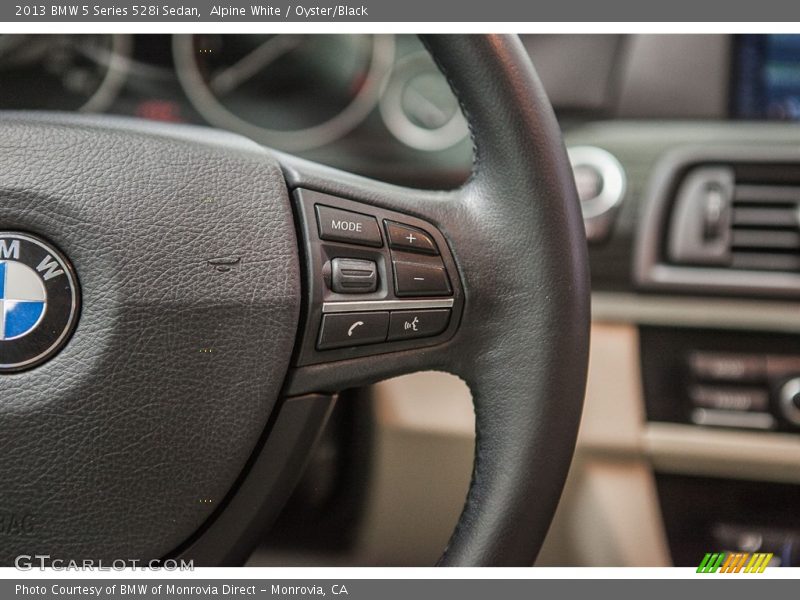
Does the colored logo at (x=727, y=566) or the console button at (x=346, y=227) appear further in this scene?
the colored logo at (x=727, y=566)

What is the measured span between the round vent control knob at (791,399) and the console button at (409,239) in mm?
667

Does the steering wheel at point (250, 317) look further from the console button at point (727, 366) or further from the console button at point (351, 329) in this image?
the console button at point (727, 366)

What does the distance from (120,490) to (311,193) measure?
0.78 ft

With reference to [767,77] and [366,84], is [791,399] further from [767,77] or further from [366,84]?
[366,84]

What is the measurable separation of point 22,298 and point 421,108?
3.03 ft

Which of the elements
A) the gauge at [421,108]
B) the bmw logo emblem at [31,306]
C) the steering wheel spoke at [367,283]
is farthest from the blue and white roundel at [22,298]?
the gauge at [421,108]

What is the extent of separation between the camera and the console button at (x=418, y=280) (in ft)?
1.92

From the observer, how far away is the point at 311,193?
1.92 feet

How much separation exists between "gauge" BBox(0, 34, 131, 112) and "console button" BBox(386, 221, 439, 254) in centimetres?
102

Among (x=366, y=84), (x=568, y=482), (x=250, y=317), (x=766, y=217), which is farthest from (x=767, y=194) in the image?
(x=250, y=317)

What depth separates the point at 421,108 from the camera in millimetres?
1363

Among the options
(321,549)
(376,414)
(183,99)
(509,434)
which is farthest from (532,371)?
(183,99)

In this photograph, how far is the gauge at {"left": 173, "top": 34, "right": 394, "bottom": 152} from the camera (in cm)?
138
